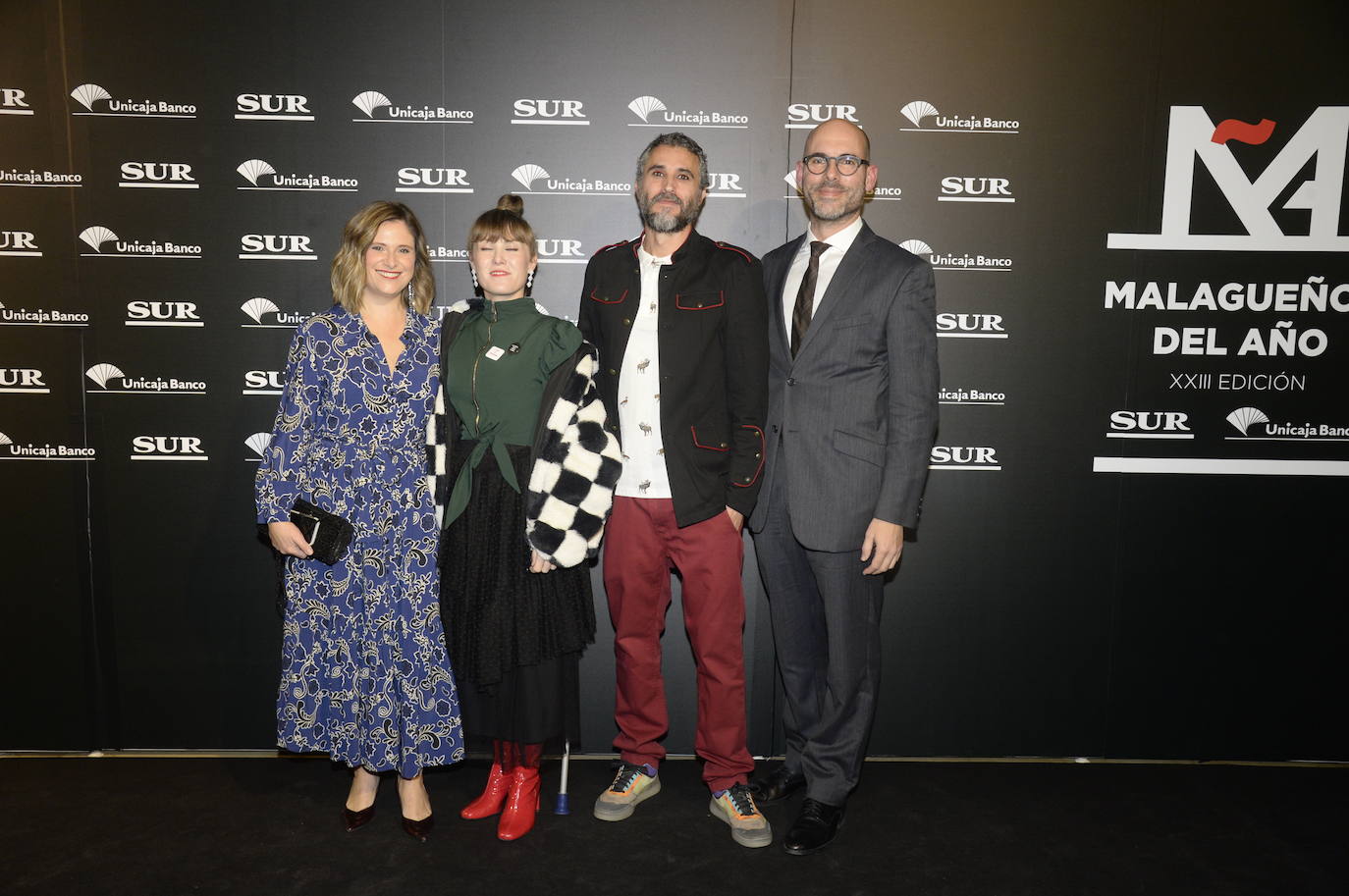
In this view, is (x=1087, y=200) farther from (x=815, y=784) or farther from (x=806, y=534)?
(x=815, y=784)

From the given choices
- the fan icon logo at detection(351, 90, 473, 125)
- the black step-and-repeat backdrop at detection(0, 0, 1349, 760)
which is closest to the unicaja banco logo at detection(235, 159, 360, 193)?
the black step-and-repeat backdrop at detection(0, 0, 1349, 760)

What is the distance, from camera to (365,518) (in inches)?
96.7

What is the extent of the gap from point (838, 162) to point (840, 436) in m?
0.80

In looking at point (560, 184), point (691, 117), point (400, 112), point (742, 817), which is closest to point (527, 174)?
point (560, 184)

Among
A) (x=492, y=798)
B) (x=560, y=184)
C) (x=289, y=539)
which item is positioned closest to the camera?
(x=289, y=539)

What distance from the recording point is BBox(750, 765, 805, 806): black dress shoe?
112 inches

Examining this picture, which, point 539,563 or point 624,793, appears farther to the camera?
point 624,793

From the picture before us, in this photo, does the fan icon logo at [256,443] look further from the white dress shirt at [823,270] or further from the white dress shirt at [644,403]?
the white dress shirt at [823,270]

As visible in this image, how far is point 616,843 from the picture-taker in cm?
262

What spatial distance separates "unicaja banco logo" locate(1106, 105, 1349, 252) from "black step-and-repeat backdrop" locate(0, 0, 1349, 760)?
0.01m

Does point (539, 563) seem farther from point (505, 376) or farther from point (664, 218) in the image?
point (664, 218)

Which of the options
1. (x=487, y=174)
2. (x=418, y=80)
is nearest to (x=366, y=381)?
(x=487, y=174)

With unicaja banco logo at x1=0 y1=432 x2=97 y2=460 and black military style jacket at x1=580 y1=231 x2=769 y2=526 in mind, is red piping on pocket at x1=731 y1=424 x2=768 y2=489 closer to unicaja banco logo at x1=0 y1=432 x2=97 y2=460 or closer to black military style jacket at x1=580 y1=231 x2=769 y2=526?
black military style jacket at x1=580 y1=231 x2=769 y2=526

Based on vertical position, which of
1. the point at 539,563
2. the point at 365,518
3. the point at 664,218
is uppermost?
the point at 664,218
